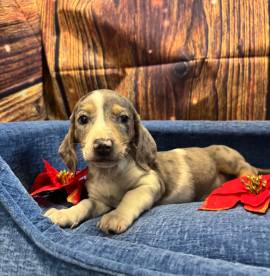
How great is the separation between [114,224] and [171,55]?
3.86 ft

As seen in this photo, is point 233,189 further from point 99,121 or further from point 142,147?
point 99,121

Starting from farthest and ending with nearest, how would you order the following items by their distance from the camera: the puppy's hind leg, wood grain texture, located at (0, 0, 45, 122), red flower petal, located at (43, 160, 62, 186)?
wood grain texture, located at (0, 0, 45, 122) < the puppy's hind leg < red flower petal, located at (43, 160, 62, 186)

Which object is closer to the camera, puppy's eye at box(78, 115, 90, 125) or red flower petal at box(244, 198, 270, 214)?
red flower petal at box(244, 198, 270, 214)

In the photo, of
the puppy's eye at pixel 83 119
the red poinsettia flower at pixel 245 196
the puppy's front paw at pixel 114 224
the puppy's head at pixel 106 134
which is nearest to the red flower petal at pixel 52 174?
the puppy's head at pixel 106 134

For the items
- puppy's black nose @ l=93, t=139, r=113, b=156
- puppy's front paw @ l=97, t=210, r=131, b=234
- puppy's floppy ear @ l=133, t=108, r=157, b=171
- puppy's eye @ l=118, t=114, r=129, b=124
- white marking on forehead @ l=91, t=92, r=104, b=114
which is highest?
white marking on forehead @ l=91, t=92, r=104, b=114

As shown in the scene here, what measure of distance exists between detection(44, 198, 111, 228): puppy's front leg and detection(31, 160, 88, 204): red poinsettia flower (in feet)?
0.36

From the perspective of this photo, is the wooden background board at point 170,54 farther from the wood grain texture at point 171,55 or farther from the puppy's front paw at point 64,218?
the puppy's front paw at point 64,218

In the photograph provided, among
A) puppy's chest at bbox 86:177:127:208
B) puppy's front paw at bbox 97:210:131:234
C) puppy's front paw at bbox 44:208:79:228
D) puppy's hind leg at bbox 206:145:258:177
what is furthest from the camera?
puppy's hind leg at bbox 206:145:258:177

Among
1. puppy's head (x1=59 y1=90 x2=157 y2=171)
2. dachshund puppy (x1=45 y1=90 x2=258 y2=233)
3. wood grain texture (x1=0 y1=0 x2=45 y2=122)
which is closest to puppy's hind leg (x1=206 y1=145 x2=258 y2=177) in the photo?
dachshund puppy (x1=45 y1=90 x2=258 y2=233)

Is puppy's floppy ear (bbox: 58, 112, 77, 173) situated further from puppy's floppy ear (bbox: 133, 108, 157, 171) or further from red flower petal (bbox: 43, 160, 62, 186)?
puppy's floppy ear (bbox: 133, 108, 157, 171)

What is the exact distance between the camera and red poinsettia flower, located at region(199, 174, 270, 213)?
143 centimetres

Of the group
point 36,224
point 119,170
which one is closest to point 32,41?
point 119,170

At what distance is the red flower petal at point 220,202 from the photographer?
4.83ft

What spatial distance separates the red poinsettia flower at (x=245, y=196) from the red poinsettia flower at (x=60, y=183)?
53 centimetres
